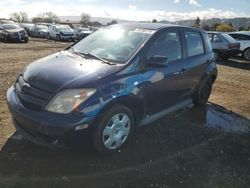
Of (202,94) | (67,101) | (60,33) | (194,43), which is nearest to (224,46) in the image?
(202,94)

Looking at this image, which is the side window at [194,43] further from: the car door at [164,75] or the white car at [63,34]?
the white car at [63,34]

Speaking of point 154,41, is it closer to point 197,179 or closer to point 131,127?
point 131,127

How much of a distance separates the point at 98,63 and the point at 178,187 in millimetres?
1968

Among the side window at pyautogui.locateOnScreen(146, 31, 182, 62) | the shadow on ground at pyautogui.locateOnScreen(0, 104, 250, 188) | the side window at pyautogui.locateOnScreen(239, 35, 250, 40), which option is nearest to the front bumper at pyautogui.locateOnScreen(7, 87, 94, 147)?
the shadow on ground at pyautogui.locateOnScreen(0, 104, 250, 188)

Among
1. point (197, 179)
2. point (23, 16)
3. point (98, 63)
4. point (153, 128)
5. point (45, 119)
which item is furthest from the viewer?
point (23, 16)

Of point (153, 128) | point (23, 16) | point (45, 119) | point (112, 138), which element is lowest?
point (23, 16)

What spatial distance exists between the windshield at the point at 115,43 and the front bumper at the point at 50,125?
1194 millimetres

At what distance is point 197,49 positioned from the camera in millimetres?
6090

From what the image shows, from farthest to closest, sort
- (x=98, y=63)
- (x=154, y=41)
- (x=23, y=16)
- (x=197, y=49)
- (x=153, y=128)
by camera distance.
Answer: (x=23, y=16) < (x=197, y=49) < (x=153, y=128) < (x=154, y=41) < (x=98, y=63)

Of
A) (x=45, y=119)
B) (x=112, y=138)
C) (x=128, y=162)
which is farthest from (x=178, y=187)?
(x=45, y=119)

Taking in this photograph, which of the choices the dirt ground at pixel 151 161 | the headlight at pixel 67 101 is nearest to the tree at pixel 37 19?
the dirt ground at pixel 151 161

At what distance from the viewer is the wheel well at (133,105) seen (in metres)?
3.97

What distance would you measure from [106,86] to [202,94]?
3429 mm

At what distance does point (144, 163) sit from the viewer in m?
4.20
